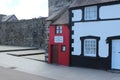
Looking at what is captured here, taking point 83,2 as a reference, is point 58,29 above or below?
below

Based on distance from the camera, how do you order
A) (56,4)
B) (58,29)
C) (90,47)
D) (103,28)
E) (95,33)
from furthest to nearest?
(56,4)
(58,29)
(90,47)
(95,33)
(103,28)

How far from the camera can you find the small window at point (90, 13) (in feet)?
54.4

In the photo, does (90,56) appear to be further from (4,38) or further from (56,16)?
(4,38)

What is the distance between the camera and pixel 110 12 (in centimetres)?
1570

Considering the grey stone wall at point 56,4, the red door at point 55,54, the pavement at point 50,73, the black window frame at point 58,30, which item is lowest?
the pavement at point 50,73

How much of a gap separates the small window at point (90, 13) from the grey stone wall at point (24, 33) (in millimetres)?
11610

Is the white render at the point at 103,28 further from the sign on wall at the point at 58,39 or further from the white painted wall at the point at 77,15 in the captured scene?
the sign on wall at the point at 58,39

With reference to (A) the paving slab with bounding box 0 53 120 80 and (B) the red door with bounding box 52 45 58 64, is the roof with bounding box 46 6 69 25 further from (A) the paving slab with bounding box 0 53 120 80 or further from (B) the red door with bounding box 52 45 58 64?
(A) the paving slab with bounding box 0 53 120 80

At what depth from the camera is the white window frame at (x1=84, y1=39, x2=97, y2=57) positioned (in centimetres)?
1650

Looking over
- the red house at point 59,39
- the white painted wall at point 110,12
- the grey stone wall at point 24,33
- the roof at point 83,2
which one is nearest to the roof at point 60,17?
the red house at point 59,39

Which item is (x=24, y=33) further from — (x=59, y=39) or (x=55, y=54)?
(x=59, y=39)

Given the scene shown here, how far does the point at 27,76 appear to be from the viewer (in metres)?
14.0

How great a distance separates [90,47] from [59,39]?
297 cm

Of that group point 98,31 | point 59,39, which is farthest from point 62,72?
point 59,39
